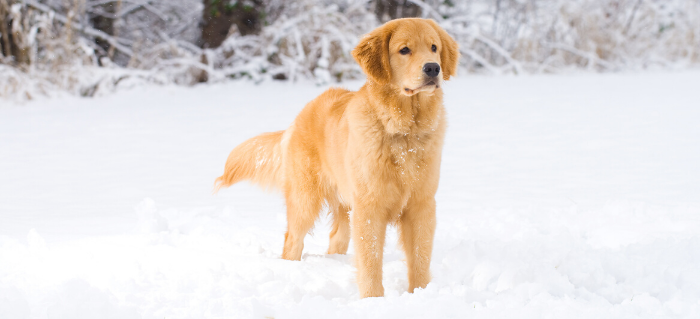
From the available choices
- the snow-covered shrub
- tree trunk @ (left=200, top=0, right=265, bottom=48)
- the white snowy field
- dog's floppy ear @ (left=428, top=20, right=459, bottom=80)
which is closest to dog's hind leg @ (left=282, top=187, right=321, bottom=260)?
the white snowy field

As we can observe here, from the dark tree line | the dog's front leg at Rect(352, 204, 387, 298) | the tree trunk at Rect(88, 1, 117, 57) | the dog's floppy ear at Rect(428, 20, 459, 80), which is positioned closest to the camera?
the dog's front leg at Rect(352, 204, 387, 298)

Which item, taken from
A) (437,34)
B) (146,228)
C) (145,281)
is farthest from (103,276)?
(437,34)

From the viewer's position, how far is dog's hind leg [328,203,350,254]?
3.38 m

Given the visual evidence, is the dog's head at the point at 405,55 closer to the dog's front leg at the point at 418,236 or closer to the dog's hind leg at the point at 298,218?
the dog's front leg at the point at 418,236

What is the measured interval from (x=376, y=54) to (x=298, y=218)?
106 centimetres

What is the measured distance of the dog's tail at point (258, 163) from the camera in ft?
11.5

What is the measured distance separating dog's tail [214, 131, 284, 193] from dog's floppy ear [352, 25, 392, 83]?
1032mm

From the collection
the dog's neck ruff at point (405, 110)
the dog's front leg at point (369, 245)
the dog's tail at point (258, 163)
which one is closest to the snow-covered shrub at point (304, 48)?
the dog's tail at point (258, 163)

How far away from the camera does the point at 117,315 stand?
2139 millimetres

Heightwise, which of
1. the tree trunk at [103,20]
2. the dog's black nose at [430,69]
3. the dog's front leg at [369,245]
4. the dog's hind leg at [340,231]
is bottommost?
the dog's hind leg at [340,231]

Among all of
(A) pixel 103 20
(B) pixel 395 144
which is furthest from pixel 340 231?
(A) pixel 103 20

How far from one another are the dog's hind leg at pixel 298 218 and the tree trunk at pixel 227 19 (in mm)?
7914

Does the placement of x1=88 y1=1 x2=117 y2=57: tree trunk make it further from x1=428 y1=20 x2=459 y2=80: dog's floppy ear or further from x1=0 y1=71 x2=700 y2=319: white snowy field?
x1=428 y1=20 x2=459 y2=80: dog's floppy ear

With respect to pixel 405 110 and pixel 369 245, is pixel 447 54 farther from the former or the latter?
pixel 369 245
